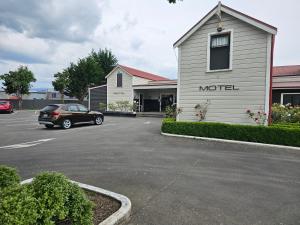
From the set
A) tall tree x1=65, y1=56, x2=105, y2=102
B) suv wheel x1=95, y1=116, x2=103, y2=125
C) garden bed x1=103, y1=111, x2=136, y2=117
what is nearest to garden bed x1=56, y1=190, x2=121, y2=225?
suv wheel x1=95, y1=116, x2=103, y2=125

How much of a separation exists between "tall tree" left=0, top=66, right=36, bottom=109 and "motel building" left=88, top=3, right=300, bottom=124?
3381cm

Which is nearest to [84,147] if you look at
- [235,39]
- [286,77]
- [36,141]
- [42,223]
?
[36,141]

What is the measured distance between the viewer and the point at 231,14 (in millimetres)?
9664

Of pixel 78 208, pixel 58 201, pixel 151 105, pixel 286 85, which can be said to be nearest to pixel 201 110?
pixel 78 208

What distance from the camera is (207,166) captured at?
567 centimetres

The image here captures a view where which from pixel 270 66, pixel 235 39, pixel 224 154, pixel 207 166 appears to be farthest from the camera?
pixel 235 39

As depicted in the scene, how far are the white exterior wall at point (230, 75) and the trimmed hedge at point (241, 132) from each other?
3.39ft

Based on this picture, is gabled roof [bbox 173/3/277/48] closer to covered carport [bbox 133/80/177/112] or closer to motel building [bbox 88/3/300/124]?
motel building [bbox 88/3/300/124]

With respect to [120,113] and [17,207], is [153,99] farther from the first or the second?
[17,207]

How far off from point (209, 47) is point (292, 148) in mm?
5698

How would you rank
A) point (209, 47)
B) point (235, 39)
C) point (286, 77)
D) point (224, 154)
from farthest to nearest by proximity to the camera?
1. point (286, 77)
2. point (209, 47)
3. point (235, 39)
4. point (224, 154)

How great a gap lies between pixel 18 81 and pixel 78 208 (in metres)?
39.6

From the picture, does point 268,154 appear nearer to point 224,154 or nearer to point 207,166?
point 224,154

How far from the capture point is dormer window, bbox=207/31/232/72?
9.94m
